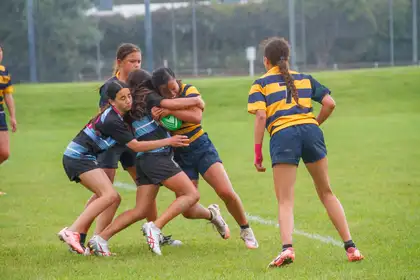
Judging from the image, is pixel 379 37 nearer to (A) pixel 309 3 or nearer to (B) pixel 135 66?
(A) pixel 309 3

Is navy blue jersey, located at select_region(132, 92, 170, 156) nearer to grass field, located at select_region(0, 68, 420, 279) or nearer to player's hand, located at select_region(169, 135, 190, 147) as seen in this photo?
player's hand, located at select_region(169, 135, 190, 147)

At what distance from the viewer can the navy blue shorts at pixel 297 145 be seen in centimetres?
730

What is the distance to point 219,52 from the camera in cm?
6825

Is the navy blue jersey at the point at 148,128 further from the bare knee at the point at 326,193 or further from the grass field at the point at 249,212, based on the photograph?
the bare knee at the point at 326,193

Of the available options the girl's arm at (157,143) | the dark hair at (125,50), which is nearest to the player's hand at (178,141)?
the girl's arm at (157,143)

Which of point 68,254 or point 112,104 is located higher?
point 112,104

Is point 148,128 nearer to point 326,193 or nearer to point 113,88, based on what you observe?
point 113,88

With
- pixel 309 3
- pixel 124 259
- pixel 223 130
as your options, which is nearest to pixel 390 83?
pixel 223 130

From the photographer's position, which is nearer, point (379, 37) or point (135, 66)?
point (135, 66)

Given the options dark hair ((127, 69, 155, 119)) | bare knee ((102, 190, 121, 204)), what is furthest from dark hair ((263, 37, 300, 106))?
bare knee ((102, 190, 121, 204))

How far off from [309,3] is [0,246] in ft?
195

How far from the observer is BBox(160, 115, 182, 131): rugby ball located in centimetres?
807

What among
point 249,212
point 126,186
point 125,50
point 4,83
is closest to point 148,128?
point 125,50

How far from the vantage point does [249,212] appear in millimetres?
11109
